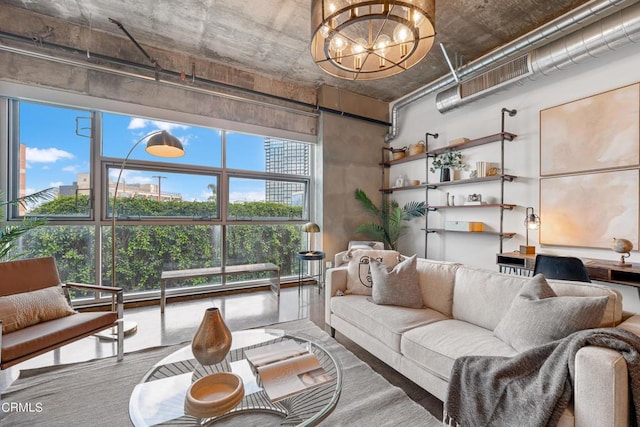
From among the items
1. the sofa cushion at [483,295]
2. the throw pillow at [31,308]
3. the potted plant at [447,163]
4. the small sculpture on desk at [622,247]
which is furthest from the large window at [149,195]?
the small sculpture on desk at [622,247]

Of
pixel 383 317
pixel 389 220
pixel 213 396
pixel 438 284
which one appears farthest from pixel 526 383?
pixel 389 220

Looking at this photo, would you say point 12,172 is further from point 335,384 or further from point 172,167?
point 335,384

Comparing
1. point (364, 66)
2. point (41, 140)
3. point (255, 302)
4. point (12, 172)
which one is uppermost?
point (364, 66)

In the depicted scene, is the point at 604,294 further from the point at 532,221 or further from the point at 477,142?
the point at 477,142

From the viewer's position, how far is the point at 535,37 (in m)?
3.01

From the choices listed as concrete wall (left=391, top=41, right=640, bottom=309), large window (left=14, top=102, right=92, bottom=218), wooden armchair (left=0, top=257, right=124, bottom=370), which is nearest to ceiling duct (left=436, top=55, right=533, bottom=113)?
concrete wall (left=391, top=41, right=640, bottom=309)

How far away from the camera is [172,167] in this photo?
3.83 meters

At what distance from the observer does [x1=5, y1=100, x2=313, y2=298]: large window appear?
126 inches

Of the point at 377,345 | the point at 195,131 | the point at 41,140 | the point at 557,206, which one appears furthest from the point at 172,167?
the point at 557,206

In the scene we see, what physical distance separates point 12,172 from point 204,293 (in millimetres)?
2570

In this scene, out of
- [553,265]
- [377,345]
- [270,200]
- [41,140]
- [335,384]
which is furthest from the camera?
[270,200]

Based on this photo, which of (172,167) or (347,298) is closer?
(347,298)

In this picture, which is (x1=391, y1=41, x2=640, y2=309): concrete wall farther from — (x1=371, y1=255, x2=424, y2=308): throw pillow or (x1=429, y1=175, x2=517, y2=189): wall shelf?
(x1=371, y1=255, x2=424, y2=308): throw pillow

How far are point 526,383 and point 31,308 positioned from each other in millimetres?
3067
